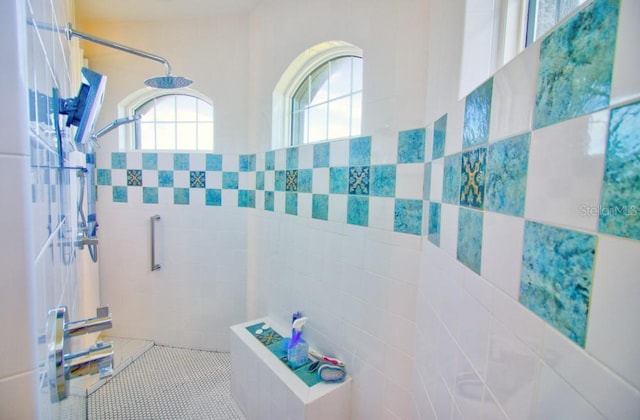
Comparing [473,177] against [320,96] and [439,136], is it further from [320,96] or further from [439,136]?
[320,96]

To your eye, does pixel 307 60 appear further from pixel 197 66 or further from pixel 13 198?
pixel 13 198

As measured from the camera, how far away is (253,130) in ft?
6.86

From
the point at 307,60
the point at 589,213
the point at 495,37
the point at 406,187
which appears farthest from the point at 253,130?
the point at 589,213

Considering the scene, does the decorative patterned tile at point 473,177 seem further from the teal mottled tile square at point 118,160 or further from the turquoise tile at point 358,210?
the teal mottled tile square at point 118,160

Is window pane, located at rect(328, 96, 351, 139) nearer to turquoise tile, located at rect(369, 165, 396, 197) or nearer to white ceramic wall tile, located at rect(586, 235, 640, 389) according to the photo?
turquoise tile, located at rect(369, 165, 396, 197)

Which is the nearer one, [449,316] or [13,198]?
[13,198]

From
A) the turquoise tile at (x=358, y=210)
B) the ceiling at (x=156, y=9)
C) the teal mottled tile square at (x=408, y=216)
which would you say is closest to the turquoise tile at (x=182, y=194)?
the ceiling at (x=156, y=9)

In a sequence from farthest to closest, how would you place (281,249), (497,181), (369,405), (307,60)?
(281,249)
(307,60)
(369,405)
(497,181)

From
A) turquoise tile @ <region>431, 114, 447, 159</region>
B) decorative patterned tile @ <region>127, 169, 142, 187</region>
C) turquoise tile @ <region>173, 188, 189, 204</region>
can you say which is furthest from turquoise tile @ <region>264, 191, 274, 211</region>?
turquoise tile @ <region>431, 114, 447, 159</region>

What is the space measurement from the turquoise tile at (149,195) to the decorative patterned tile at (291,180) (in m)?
1.19

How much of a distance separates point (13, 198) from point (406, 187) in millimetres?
1136

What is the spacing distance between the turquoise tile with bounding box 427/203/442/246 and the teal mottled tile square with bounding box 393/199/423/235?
0.34 feet

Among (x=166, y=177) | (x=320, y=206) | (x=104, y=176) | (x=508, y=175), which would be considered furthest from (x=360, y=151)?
(x=104, y=176)

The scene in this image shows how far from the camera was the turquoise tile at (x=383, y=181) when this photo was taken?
1229 millimetres
